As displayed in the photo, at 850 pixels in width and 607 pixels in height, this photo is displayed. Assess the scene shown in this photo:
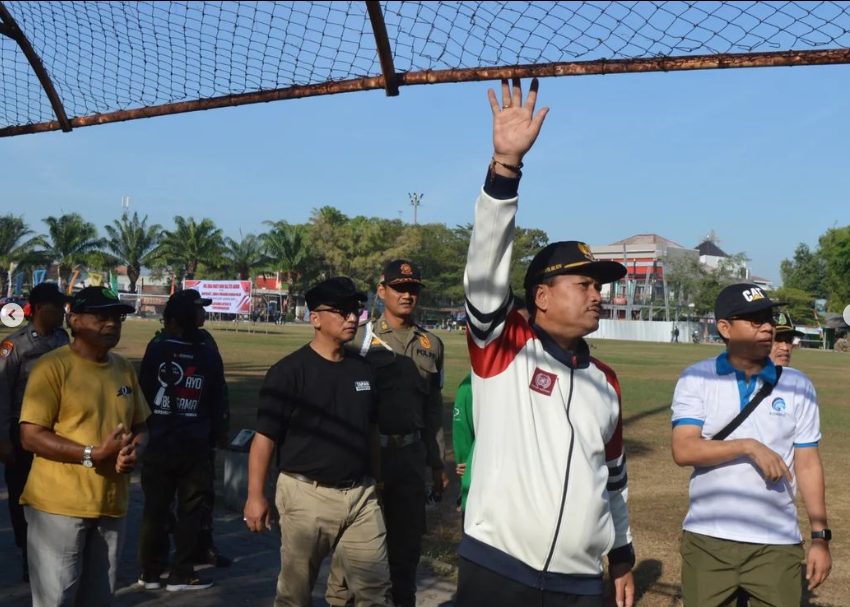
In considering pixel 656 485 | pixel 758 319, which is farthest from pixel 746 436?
pixel 656 485

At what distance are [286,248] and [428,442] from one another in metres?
→ 77.4

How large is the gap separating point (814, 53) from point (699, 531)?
89.3 inches

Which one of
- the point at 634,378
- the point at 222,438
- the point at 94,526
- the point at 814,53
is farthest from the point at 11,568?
the point at 634,378

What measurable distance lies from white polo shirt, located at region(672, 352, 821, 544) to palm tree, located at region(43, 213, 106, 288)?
74.8 m

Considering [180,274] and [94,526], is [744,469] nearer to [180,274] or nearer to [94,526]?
[94,526]

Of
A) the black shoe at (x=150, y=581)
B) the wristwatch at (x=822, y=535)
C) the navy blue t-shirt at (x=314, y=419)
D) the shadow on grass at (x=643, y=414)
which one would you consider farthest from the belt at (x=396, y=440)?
the shadow on grass at (x=643, y=414)

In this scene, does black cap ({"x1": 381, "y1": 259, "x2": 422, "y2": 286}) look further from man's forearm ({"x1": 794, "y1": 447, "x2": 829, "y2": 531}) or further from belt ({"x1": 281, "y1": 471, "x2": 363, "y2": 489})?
man's forearm ({"x1": 794, "y1": 447, "x2": 829, "y2": 531})

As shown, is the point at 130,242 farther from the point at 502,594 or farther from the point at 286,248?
the point at 502,594

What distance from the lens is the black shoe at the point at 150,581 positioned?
623 centimetres

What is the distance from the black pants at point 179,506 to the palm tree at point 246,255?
75979 millimetres

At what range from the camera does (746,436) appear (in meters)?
3.99

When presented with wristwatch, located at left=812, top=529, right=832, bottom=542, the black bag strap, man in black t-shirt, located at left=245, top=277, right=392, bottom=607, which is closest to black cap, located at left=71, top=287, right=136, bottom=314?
man in black t-shirt, located at left=245, top=277, right=392, bottom=607

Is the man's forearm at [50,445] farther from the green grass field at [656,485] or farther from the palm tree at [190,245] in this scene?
the palm tree at [190,245]

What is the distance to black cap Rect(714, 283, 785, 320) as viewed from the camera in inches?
165
